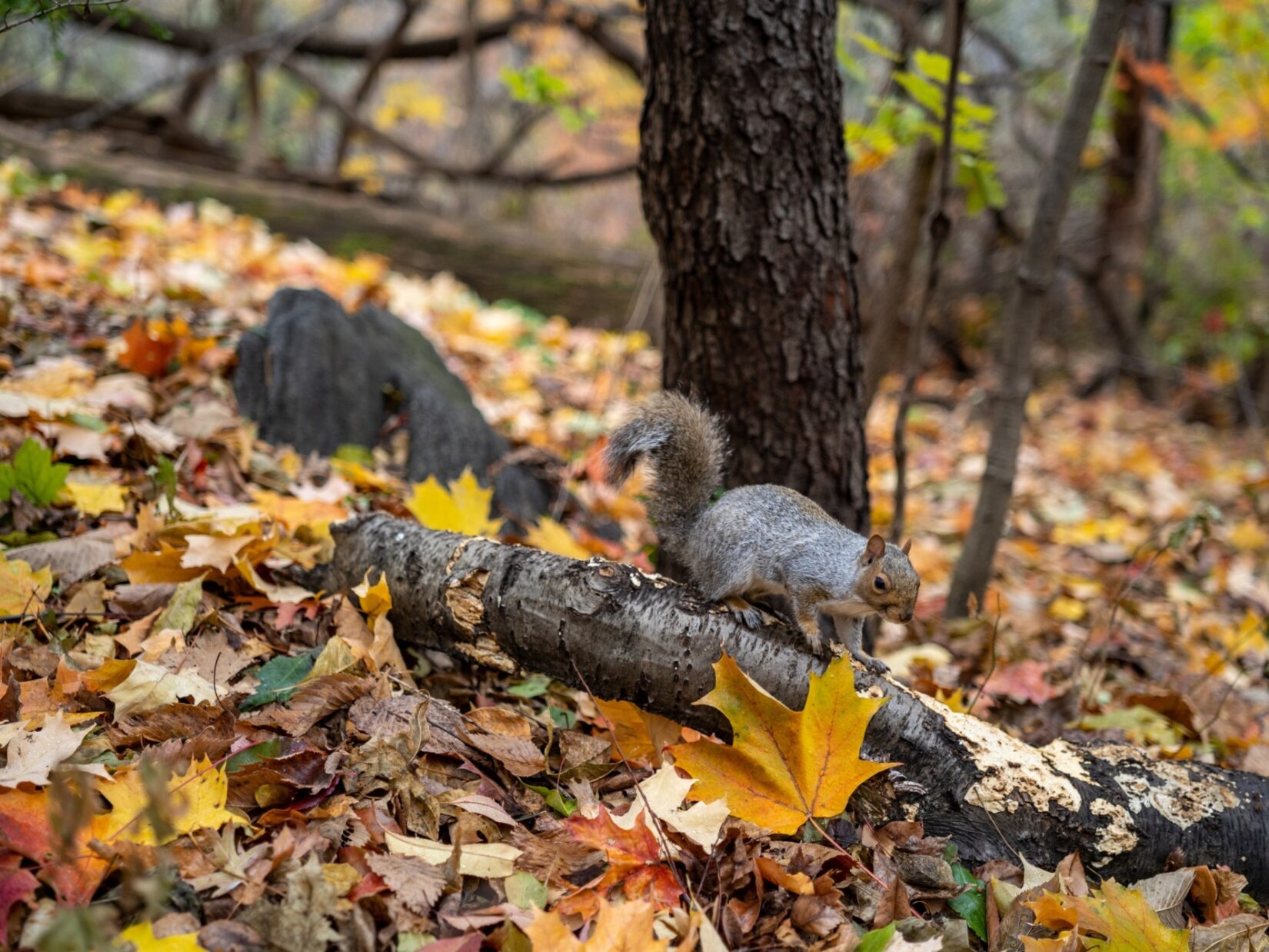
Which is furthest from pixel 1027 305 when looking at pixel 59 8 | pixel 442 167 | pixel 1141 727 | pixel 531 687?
pixel 442 167

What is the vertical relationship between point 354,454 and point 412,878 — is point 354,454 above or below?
above

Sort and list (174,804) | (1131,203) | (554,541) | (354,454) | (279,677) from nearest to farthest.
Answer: (174,804) → (279,677) → (554,541) → (354,454) → (1131,203)

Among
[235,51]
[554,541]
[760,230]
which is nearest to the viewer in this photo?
[760,230]

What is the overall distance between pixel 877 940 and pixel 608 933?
17.9 inches

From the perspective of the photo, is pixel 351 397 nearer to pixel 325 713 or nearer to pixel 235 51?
pixel 325 713

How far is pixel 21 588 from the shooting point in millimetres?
1961

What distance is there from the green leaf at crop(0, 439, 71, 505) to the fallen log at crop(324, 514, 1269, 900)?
0.94m

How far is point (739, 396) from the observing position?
2.78 m

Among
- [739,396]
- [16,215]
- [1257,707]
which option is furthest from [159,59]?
[1257,707]

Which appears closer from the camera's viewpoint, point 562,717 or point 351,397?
point 562,717

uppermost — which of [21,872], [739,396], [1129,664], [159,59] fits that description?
[159,59]

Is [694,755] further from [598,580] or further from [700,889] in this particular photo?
[598,580]

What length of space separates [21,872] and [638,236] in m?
12.0

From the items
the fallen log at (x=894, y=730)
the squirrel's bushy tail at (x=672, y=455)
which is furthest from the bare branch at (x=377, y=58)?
the fallen log at (x=894, y=730)
